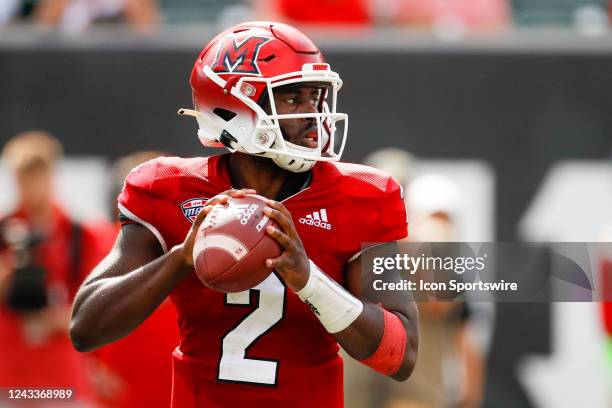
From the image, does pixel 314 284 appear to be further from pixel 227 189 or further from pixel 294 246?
pixel 227 189

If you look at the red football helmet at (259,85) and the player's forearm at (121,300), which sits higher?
the red football helmet at (259,85)

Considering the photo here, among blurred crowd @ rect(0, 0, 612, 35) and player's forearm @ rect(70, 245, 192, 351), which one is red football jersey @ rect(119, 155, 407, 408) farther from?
blurred crowd @ rect(0, 0, 612, 35)

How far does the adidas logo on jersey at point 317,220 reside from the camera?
294 centimetres

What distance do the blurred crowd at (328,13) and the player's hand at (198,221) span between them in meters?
4.18

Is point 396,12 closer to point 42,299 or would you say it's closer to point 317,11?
point 317,11

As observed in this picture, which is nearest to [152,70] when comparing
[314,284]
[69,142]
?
[69,142]

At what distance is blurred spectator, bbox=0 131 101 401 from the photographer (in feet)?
17.4

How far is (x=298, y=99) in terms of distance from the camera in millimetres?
2988

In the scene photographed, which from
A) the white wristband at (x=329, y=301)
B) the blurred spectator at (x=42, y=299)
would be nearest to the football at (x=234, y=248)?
the white wristband at (x=329, y=301)

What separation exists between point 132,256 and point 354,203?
591 millimetres

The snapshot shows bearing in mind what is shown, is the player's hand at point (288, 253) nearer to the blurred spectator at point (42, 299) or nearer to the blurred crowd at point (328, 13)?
the blurred spectator at point (42, 299)

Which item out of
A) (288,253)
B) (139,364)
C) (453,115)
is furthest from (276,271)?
(453,115)

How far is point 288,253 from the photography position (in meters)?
2.65

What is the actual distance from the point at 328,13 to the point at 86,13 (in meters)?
1.45
